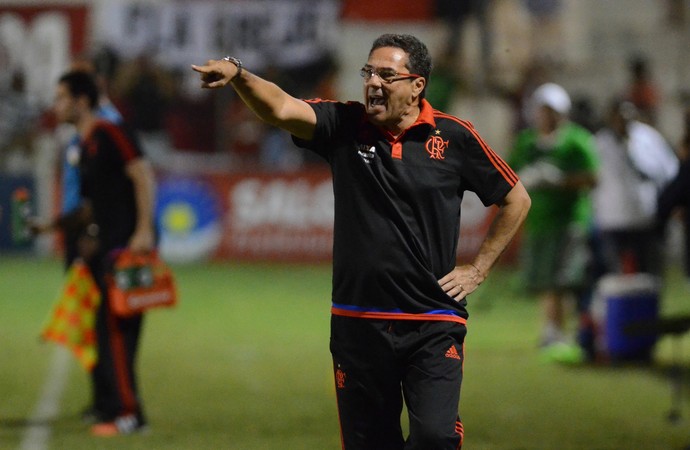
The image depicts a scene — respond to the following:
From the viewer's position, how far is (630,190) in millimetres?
13148

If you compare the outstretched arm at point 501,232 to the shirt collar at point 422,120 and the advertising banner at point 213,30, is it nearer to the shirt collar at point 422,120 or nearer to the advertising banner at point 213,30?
the shirt collar at point 422,120

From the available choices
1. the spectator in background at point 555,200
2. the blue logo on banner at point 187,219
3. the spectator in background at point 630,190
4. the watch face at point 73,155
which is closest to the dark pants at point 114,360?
the watch face at point 73,155

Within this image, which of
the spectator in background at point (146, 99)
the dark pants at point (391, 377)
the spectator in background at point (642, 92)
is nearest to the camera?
the dark pants at point (391, 377)

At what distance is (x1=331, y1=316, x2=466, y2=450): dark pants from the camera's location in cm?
560

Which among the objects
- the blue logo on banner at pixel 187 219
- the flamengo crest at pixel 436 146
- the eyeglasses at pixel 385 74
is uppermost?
the eyeglasses at pixel 385 74

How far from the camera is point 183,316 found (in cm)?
1467

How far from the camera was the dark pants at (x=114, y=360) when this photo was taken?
344 inches

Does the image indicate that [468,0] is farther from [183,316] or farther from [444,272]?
[444,272]

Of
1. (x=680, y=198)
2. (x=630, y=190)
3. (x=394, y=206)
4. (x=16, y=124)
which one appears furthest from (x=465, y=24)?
(x=394, y=206)

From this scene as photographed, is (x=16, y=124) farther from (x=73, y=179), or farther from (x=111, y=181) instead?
(x=111, y=181)

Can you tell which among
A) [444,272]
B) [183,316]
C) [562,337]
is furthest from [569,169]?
[444,272]

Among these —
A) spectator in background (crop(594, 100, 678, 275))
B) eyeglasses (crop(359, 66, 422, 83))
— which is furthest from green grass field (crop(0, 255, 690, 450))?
eyeglasses (crop(359, 66, 422, 83))

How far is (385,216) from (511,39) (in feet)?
64.6

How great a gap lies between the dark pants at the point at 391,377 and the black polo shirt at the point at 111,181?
3505mm
